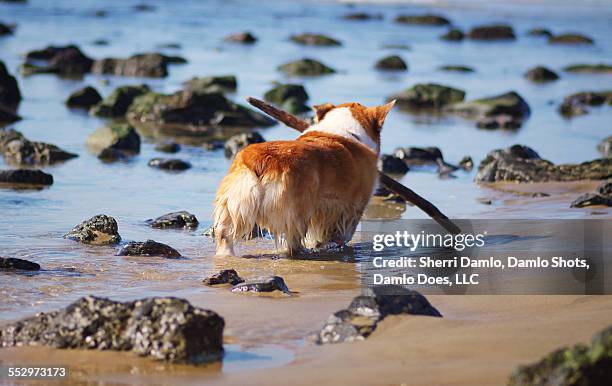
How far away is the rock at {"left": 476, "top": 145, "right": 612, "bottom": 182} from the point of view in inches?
438

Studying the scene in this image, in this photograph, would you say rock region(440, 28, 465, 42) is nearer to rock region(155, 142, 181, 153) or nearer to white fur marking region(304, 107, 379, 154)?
rock region(155, 142, 181, 153)

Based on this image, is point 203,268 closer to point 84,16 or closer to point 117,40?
point 117,40

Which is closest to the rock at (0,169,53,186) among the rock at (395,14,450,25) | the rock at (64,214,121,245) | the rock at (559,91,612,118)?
the rock at (64,214,121,245)

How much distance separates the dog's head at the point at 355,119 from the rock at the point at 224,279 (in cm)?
207

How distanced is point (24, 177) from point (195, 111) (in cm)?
514

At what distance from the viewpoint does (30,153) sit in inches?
464

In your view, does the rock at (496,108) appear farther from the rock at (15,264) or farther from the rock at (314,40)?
the rock at (314,40)

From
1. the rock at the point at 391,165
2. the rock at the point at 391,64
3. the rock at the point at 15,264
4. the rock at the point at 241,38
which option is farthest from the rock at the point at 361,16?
the rock at the point at 15,264

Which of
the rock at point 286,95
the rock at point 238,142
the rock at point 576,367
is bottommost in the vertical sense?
the rock at point 576,367

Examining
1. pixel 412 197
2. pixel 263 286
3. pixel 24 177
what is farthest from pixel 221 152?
pixel 263 286

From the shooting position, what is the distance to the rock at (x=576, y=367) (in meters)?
4.06

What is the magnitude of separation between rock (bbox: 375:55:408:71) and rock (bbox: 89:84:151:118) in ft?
24.4

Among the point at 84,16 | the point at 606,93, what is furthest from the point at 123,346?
the point at 84,16

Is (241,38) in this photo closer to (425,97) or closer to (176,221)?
(425,97)
